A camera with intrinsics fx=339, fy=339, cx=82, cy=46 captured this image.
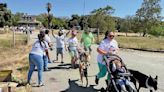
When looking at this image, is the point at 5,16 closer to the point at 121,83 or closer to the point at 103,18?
the point at 103,18

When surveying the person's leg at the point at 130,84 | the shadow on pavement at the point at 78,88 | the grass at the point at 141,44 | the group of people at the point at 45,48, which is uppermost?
the group of people at the point at 45,48

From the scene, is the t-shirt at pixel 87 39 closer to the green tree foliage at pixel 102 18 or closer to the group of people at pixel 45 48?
the group of people at pixel 45 48

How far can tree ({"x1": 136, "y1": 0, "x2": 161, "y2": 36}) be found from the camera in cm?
9581

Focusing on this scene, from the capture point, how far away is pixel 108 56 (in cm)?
884

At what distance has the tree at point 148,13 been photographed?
95.8 metres

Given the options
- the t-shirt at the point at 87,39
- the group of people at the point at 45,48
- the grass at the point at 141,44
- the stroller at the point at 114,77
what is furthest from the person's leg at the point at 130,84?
the grass at the point at 141,44

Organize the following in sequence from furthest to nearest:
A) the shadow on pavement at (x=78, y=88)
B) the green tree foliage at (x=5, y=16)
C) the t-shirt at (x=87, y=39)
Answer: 1. the green tree foliage at (x=5, y=16)
2. the t-shirt at (x=87, y=39)
3. the shadow on pavement at (x=78, y=88)

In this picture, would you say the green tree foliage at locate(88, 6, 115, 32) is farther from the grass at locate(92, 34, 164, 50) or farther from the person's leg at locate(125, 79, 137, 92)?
the person's leg at locate(125, 79, 137, 92)

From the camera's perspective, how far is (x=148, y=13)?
95.9 meters

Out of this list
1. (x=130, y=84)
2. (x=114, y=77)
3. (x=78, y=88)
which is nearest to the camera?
(x=130, y=84)

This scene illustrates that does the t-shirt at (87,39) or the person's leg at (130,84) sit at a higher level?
the t-shirt at (87,39)

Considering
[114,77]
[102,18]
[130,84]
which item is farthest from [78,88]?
[102,18]

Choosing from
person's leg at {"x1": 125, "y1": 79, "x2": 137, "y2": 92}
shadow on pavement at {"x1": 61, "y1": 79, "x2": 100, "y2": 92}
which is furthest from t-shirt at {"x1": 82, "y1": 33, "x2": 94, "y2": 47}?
person's leg at {"x1": 125, "y1": 79, "x2": 137, "y2": 92}

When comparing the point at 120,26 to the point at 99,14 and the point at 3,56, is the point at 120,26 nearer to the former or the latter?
the point at 99,14
